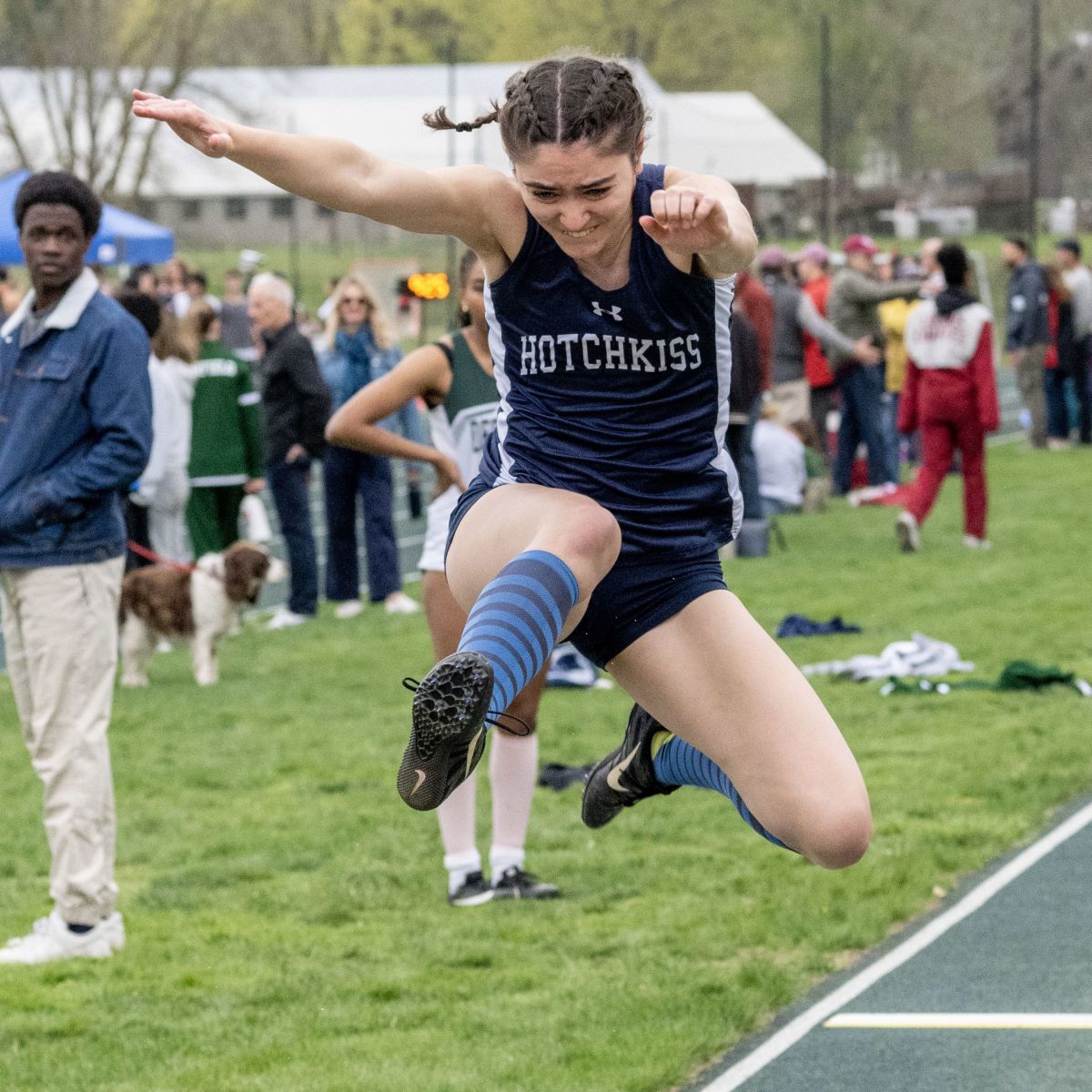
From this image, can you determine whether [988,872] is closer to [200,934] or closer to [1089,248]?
[200,934]

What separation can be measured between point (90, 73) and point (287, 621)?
994 inches

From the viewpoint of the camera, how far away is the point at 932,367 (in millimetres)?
14523

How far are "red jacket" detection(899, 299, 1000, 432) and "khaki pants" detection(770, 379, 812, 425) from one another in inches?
121

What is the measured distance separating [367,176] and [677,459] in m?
0.90

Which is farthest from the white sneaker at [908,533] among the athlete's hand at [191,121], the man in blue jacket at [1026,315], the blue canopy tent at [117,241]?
the athlete's hand at [191,121]

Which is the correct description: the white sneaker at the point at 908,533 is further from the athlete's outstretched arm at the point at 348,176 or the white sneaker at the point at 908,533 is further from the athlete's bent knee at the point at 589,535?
the athlete's outstretched arm at the point at 348,176

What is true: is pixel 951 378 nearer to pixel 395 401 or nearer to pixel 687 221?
pixel 395 401

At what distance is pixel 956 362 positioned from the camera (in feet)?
47.3

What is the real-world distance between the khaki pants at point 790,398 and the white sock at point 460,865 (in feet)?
36.9

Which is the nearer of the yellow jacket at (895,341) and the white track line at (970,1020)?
the white track line at (970,1020)

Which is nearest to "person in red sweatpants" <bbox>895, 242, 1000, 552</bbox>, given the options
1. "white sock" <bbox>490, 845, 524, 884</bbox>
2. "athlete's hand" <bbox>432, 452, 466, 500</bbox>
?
"athlete's hand" <bbox>432, 452, 466, 500</bbox>

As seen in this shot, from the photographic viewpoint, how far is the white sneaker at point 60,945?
20.9ft

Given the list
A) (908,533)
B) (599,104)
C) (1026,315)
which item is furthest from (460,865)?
(1026,315)

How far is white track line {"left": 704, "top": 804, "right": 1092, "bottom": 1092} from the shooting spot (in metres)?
5.27
